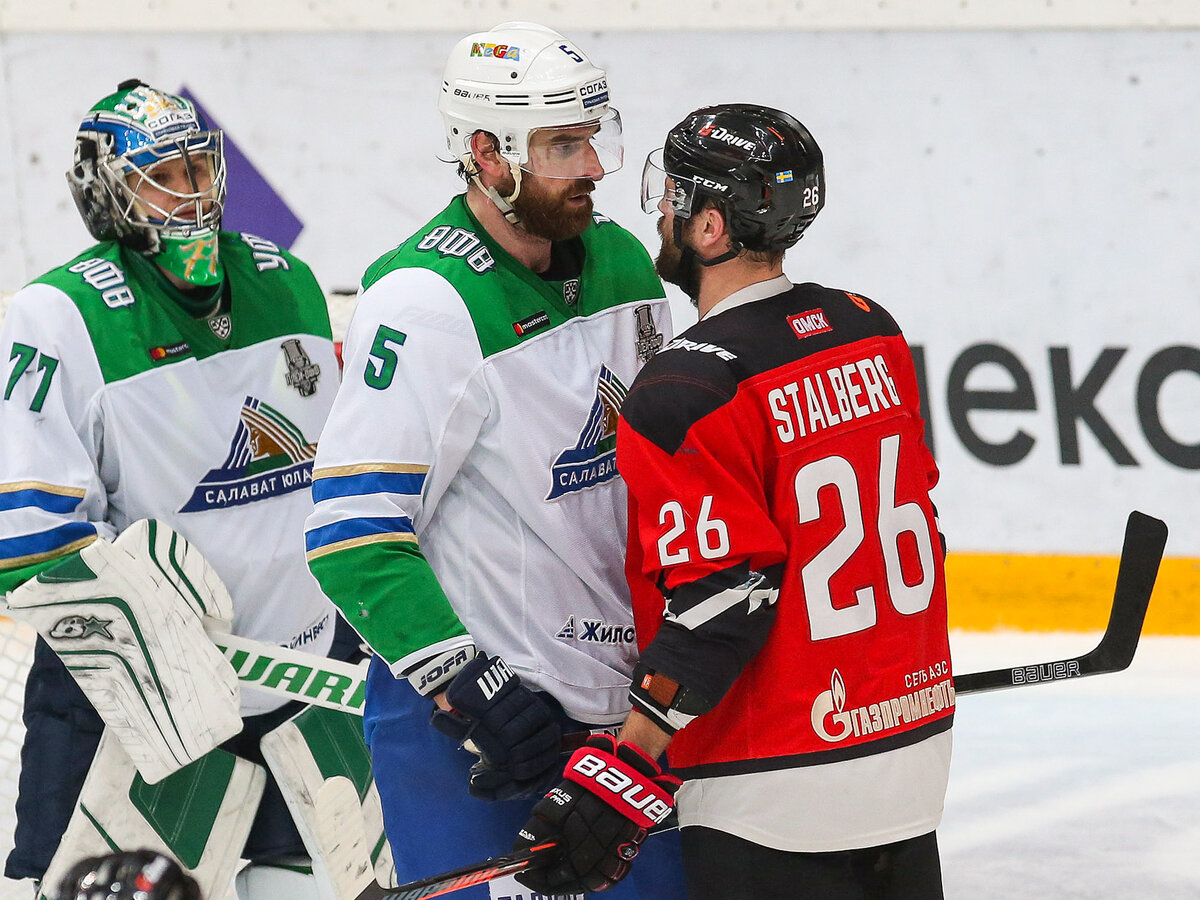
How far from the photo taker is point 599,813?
151 cm

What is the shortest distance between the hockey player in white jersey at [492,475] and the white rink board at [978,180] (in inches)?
94.5

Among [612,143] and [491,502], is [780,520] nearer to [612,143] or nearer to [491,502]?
[491,502]

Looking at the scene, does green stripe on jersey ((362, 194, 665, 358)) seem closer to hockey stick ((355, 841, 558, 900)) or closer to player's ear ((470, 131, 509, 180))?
player's ear ((470, 131, 509, 180))

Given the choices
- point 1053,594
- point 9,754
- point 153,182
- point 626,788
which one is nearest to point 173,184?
point 153,182

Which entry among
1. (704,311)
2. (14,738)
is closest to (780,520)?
(704,311)

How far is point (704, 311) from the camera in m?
1.70

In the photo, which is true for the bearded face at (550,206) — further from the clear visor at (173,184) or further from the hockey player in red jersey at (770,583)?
the clear visor at (173,184)

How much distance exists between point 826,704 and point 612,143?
2.48 feet

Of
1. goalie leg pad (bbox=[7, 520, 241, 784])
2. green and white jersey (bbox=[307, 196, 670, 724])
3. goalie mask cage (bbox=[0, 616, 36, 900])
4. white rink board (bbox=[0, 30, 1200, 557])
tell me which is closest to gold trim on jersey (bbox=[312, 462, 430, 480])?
green and white jersey (bbox=[307, 196, 670, 724])

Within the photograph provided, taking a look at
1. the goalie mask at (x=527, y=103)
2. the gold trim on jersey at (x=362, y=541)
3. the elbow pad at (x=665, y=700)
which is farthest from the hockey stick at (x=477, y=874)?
the goalie mask at (x=527, y=103)

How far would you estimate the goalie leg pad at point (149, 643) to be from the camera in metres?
2.13

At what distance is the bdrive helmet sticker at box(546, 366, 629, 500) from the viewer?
1778 mm

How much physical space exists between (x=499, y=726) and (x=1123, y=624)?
2.67 ft

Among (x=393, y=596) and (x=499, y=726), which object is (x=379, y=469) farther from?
(x=499, y=726)
